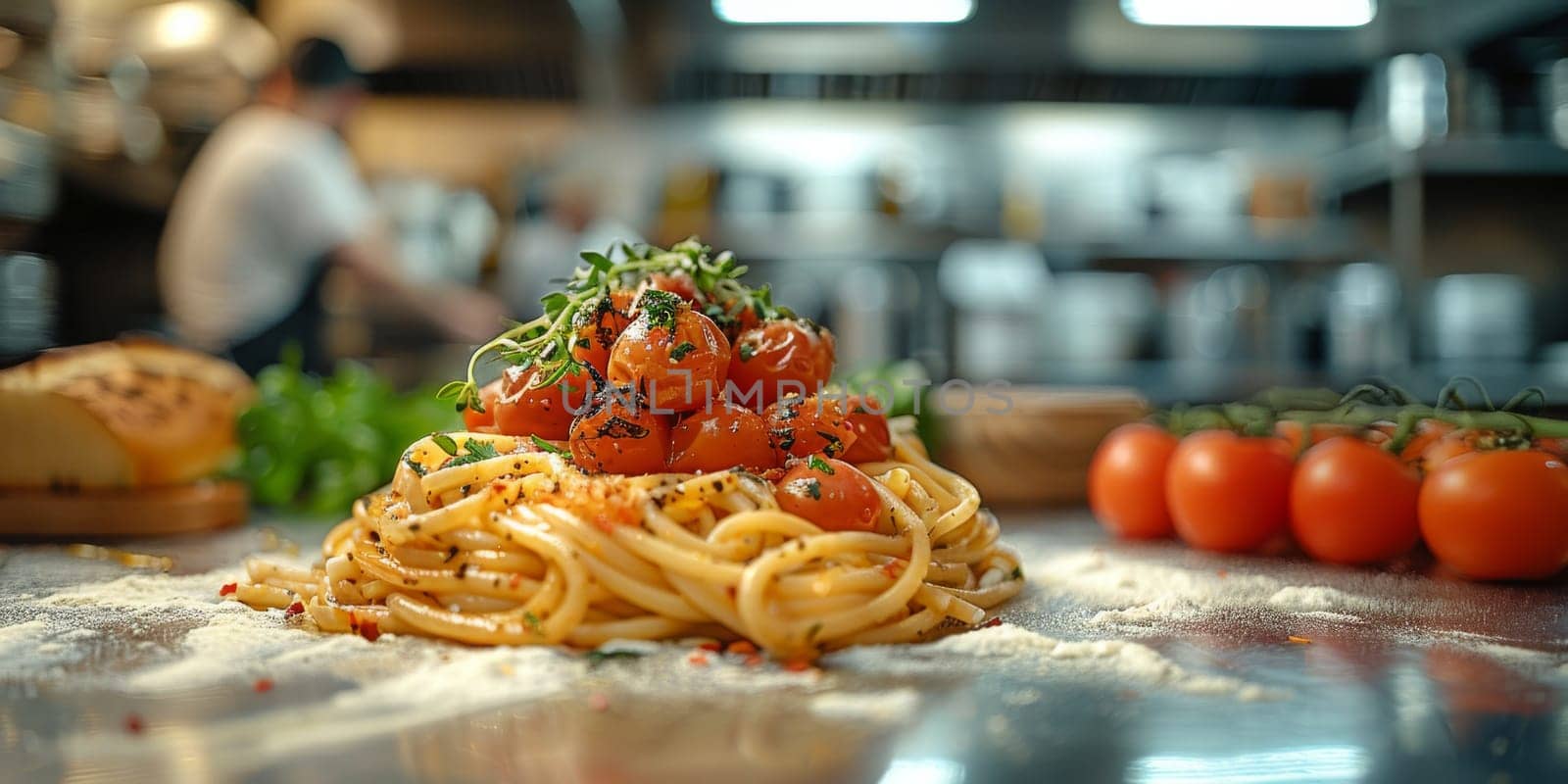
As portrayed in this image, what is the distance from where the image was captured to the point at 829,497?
5.58 feet

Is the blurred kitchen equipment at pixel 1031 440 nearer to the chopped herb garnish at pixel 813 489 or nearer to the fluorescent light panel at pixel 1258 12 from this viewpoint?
the chopped herb garnish at pixel 813 489

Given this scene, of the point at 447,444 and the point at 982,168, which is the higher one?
the point at 982,168

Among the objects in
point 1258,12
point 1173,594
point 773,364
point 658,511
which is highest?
point 1258,12

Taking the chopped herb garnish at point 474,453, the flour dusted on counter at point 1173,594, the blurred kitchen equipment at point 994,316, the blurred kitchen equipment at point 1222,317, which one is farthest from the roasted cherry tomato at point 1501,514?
the blurred kitchen equipment at point 1222,317

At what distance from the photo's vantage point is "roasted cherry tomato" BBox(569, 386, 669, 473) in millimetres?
1714

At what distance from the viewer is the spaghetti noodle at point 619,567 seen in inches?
61.9

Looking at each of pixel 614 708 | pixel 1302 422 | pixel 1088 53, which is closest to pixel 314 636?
pixel 614 708

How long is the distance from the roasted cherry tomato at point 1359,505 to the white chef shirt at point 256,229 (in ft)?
13.8

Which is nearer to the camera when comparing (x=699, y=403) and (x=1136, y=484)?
(x=699, y=403)

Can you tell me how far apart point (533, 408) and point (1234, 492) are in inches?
61.1

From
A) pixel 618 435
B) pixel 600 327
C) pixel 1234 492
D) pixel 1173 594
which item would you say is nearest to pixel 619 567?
pixel 618 435

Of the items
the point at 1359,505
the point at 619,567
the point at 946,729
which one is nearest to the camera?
the point at 946,729

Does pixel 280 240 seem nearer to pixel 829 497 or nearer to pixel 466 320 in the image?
pixel 466 320

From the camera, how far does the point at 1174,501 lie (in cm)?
258
